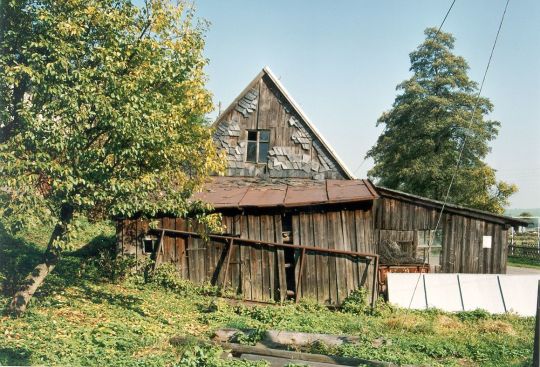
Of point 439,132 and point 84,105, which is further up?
point 439,132

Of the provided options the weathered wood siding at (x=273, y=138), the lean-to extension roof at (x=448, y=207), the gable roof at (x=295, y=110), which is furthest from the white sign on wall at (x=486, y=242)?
the weathered wood siding at (x=273, y=138)

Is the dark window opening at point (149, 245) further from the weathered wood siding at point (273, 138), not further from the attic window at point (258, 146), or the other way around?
the attic window at point (258, 146)

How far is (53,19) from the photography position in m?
8.29

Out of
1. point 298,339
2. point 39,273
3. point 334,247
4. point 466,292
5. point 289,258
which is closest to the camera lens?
point 298,339

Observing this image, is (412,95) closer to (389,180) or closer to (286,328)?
(389,180)

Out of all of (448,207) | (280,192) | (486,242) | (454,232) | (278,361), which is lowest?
(278,361)

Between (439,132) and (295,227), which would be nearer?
(295,227)

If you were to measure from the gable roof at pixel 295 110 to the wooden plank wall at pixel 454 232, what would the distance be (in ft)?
6.83

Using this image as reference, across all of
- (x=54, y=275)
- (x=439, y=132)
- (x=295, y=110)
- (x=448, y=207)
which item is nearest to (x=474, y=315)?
(x=448, y=207)

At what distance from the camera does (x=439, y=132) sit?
2919 cm

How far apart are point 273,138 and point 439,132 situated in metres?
16.6

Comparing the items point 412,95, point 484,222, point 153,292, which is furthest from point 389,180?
point 153,292

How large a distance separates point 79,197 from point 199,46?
15.7 ft

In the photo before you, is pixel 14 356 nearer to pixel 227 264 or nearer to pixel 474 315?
pixel 227 264
